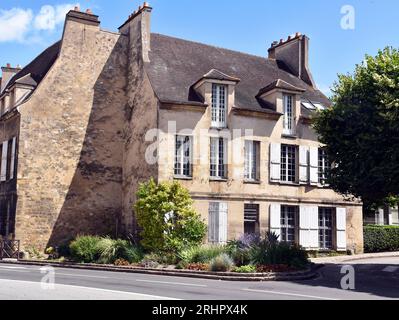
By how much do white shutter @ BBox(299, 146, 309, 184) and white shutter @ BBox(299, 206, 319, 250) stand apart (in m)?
1.37

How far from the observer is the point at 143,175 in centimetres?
2322

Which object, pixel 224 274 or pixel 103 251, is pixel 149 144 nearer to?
pixel 103 251

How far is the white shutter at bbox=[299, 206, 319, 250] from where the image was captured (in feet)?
80.1

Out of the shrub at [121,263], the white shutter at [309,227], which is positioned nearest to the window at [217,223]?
the white shutter at [309,227]

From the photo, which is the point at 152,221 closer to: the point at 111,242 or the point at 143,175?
the point at 111,242

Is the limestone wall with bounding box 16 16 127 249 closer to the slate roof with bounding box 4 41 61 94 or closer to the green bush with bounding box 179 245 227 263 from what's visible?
the slate roof with bounding box 4 41 61 94

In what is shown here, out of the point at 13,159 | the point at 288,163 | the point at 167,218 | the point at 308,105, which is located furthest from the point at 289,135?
the point at 13,159

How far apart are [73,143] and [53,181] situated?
6.86 feet

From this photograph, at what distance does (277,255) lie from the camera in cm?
1764

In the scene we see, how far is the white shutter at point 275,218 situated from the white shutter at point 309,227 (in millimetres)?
1170

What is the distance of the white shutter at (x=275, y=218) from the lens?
78.0 feet

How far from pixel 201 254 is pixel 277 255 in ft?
8.96

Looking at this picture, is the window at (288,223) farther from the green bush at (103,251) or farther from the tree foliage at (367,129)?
the green bush at (103,251)
